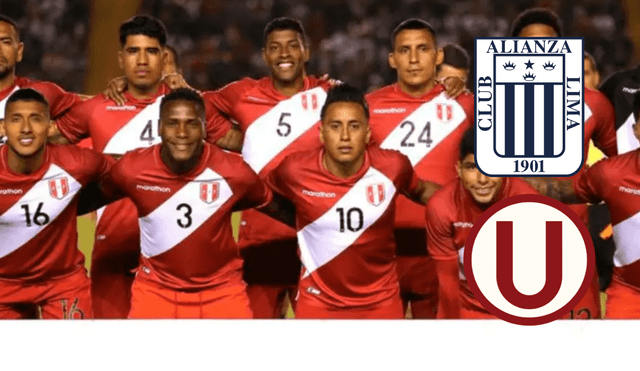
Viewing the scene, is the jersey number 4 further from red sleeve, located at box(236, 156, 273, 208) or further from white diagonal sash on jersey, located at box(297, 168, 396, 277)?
white diagonal sash on jersey, located at box(297, 168, 396, 277)

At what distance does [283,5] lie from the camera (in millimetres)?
7965

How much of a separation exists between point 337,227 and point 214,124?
62 centimetres

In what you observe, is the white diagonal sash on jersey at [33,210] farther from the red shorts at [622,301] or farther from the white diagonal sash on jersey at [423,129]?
the red shorts at [622,301]

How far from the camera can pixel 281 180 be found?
144 inches

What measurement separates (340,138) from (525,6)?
4835 mm

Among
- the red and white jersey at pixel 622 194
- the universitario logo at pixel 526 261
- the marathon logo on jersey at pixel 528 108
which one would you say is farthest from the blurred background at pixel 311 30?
the universitario logo at pixel 526 261

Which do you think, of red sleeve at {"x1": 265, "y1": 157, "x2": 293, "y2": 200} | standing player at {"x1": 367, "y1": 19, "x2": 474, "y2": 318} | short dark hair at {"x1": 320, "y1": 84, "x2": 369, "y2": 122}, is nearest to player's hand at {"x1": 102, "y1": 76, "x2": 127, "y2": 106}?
red sleeve at {"x1": 265, "y1": 157, "x2": 293, "y2": 200}

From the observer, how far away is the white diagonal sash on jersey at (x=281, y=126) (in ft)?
12.6

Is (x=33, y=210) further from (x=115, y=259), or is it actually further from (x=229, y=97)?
(x=229, y=97)

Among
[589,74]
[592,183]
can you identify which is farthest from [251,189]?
[589,74]

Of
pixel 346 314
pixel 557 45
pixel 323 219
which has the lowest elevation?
pixel 346 314

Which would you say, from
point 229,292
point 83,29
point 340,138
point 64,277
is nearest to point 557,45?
point 340,138
